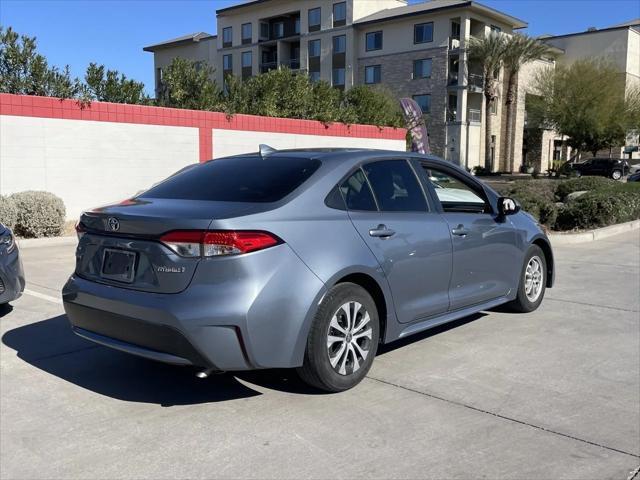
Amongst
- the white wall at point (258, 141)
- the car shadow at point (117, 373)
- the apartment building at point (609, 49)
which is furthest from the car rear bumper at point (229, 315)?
the apartment building at point (609, 49)

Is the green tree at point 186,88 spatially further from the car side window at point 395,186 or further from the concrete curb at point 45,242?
the car side window at point 395,186

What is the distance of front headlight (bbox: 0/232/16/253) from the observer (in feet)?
19.0

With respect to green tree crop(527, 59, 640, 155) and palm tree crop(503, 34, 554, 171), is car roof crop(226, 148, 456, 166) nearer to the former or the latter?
green tree crop(527, 59, 640, 155)

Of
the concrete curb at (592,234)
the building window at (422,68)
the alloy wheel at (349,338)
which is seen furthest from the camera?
the building window at (422,68)

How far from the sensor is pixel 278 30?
58.2 meters

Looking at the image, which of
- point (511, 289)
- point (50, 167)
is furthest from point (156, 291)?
point (50, 167)

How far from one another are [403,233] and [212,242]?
1532 mm

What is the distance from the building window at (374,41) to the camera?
50994 millimetres

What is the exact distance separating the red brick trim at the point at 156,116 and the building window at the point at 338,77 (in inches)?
1249

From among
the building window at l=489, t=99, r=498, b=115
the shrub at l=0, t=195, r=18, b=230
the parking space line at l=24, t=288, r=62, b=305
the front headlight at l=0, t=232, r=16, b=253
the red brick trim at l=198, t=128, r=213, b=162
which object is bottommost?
the parking space line at l=24, t=288, r=62, b=305

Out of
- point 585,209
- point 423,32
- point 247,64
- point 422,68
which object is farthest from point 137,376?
point 247,64

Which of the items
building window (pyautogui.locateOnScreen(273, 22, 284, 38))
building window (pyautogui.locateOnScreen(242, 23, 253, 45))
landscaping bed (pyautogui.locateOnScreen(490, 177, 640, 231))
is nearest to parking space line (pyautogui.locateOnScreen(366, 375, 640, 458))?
landscaping bed (pyautogui.locateOnScreen(490, 177, 640, 231))

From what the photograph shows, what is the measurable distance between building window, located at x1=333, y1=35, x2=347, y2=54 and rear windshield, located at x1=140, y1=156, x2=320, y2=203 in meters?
50.1

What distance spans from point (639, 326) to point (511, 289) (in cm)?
133
